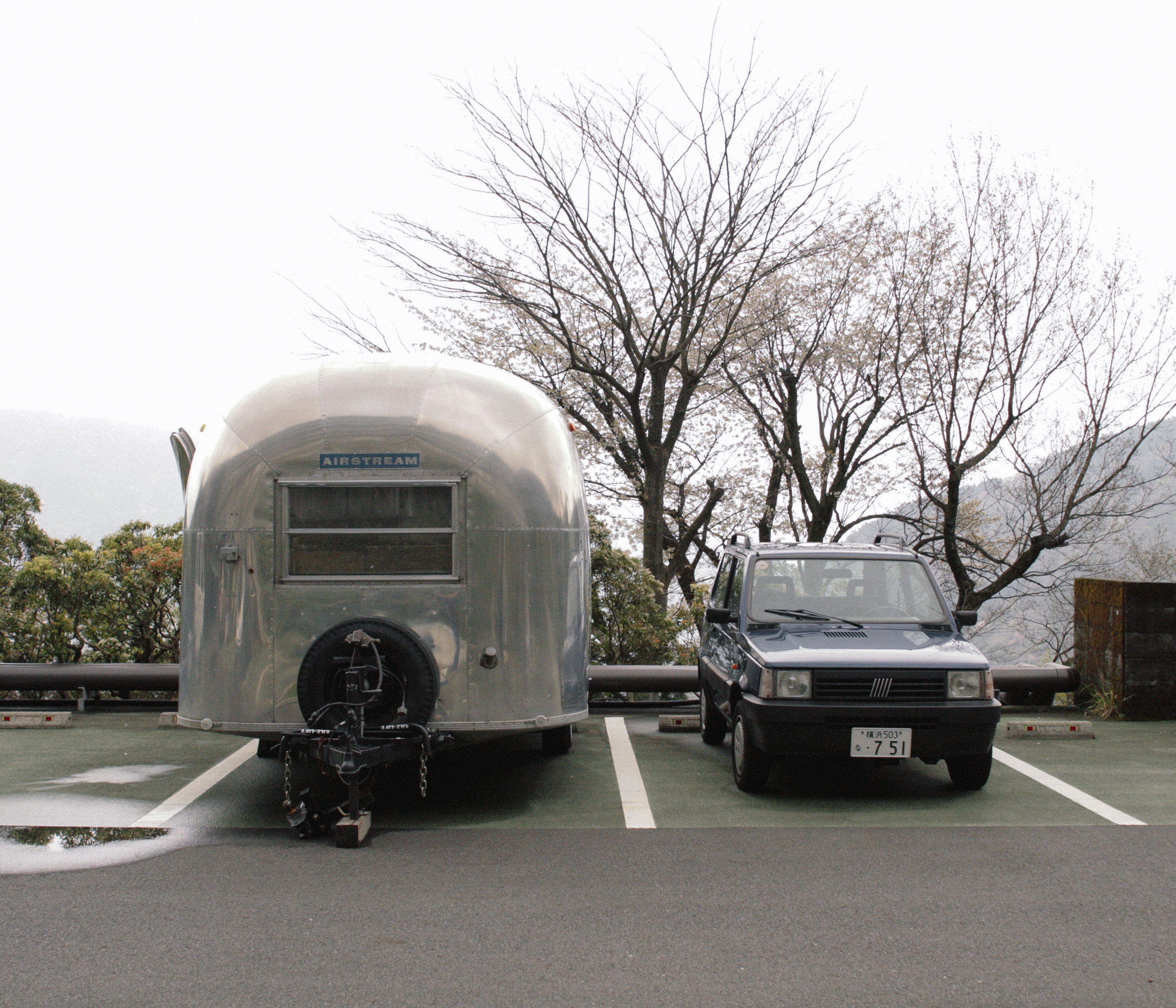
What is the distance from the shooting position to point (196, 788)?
24.4 feet

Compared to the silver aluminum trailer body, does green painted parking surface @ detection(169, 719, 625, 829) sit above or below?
below

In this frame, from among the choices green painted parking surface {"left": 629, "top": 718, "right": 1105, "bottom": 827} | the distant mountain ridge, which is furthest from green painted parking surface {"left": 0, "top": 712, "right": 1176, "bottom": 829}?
the distant mountain ridge

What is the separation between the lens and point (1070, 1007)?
12.3ft

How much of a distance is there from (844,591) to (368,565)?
3.77 meters

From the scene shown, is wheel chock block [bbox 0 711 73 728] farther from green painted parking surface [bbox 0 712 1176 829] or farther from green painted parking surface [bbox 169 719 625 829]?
green painted parking surface [bbox 169 719 625 829]

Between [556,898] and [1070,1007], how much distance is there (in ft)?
7.53

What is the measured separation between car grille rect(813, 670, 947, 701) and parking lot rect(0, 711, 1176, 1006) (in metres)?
0.75

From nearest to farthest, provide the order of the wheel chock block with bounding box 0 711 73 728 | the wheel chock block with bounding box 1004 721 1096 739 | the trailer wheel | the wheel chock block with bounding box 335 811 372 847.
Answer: the wheel chock block with bounding box 335 811 372 847
the trailer wheel
the wheel chock block with bounding box 1004 721 1096 739
the wheel chock block with bounding box 0 711 73 728

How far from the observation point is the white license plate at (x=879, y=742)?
6676 mm

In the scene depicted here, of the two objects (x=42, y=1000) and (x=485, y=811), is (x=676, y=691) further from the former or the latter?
(x=42, y=1000)

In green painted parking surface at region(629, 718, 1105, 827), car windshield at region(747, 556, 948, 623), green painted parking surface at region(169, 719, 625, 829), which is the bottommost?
green painted parking surface at region(169, 719, 625, 829)

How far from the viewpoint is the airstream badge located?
626 cm

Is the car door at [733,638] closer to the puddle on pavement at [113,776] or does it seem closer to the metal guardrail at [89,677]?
the puddle on pavement at [113,776]

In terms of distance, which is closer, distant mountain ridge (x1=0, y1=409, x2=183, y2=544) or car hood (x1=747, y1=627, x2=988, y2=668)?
car hood (x1=747, y1=627, x2=988, y2=668)
